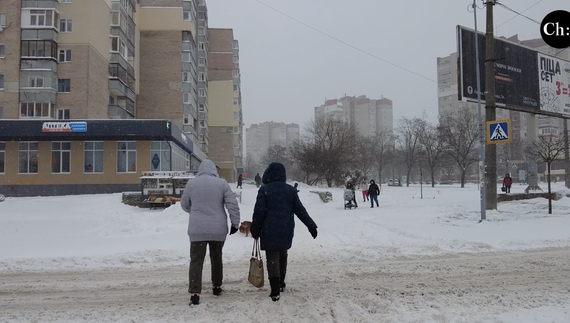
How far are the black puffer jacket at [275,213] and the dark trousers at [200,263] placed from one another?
1.77ft

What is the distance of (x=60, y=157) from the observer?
31.9 metres

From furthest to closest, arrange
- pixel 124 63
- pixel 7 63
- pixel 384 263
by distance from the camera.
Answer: pixel 124 63, pixel 7 63, pixel 384 263

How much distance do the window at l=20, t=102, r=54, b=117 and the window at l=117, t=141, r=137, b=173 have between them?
8717 mm

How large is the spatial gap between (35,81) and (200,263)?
37.2 metres

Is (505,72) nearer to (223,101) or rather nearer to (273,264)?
(273,264)

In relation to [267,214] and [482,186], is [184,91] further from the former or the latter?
[267,214]

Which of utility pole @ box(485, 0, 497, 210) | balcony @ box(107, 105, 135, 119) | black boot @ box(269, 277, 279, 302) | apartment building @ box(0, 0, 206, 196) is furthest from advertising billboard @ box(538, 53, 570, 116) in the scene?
balcony @ box(107, 105, 135, 119)

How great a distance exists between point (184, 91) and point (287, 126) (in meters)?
116

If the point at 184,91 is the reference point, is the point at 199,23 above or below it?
above

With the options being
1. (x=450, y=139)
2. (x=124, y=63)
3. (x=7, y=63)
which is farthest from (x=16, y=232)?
(x=450, y=139)

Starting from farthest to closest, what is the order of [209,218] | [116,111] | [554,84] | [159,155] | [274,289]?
[116,111] → [159,155] → [554,84] → [209,218] → [274,289]

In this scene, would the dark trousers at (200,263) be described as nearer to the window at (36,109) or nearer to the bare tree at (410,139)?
the window at (36,109)

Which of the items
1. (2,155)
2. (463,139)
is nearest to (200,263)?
(2,155)

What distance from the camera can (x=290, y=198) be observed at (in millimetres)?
5738
